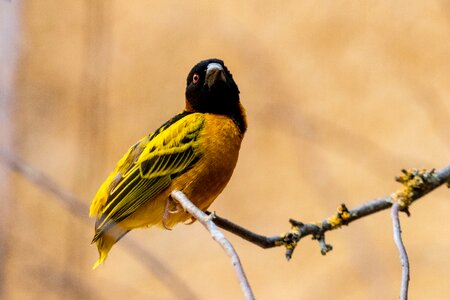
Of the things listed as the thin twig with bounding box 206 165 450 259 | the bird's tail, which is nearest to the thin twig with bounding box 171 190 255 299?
the thin twig with bounding box 206 165 450 259

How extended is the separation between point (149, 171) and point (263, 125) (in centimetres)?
264

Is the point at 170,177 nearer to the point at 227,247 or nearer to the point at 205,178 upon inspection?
the point at 205,178

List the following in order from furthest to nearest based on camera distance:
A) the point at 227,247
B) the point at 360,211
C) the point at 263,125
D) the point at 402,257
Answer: the point at 263,125
the point at 360,211
the point at 402,257
the point at 227,247

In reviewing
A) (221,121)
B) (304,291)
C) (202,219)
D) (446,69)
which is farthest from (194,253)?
(202,219)

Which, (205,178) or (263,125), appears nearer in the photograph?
(205,178)

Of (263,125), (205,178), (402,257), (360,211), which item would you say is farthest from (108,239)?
(263,125)

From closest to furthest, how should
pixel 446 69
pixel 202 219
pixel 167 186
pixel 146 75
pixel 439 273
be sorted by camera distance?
pixel 202 219 < pixel 167 186 < pixel 439 273 < pixel 446 69 < pixel 146 75

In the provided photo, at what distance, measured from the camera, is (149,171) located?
2.53 metres

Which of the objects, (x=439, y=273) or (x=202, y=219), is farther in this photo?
(x=439, y=273)

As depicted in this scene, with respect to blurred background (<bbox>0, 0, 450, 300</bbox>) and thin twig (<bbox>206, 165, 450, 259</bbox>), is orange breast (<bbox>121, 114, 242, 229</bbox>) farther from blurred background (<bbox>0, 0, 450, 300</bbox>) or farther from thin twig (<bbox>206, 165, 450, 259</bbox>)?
blurred background (<bbox>0, 0, 450, 300</bbox>)

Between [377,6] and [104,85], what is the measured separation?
1.64m

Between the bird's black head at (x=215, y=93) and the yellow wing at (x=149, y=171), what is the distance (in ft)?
0.15

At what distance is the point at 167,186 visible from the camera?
2.50 meters

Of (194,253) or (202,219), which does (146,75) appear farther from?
(202,219)
